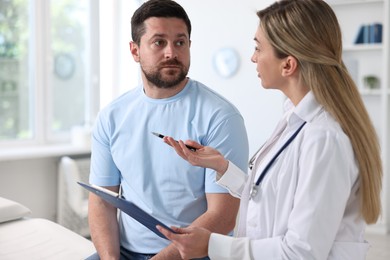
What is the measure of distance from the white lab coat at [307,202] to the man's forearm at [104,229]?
0.69 m

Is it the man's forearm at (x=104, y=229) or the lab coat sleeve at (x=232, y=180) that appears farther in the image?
the man's forearm at (x=104, y=229)

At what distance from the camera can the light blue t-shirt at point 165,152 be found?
6.07ft

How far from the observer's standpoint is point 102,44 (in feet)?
15.2

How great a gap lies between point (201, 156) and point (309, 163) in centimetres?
39

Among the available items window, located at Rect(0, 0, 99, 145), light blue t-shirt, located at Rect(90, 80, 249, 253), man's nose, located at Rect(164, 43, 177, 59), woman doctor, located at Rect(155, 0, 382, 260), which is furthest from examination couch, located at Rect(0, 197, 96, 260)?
window, located at Rect(0, 0, 99, 145)

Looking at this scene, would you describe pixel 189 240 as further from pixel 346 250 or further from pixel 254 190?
pixel 346 250

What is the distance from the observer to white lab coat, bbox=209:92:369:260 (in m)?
1.16

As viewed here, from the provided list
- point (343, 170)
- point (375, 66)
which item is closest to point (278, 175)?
point (343, 170)

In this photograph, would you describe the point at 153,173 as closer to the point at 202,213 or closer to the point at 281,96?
the point at 202,213

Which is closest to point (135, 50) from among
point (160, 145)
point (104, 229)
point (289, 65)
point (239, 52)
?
point (160, 145)

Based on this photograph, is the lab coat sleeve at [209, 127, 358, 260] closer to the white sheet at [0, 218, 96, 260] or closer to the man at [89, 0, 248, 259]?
the man at [89, 0, 248, 259]

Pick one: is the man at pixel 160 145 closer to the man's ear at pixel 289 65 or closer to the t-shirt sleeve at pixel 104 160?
the t-shirt sleeve at pixel 104 160

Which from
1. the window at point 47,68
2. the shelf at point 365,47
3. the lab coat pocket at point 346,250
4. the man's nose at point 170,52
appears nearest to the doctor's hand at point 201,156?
the lab coat pocket at point 346,250

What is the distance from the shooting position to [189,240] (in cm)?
127
